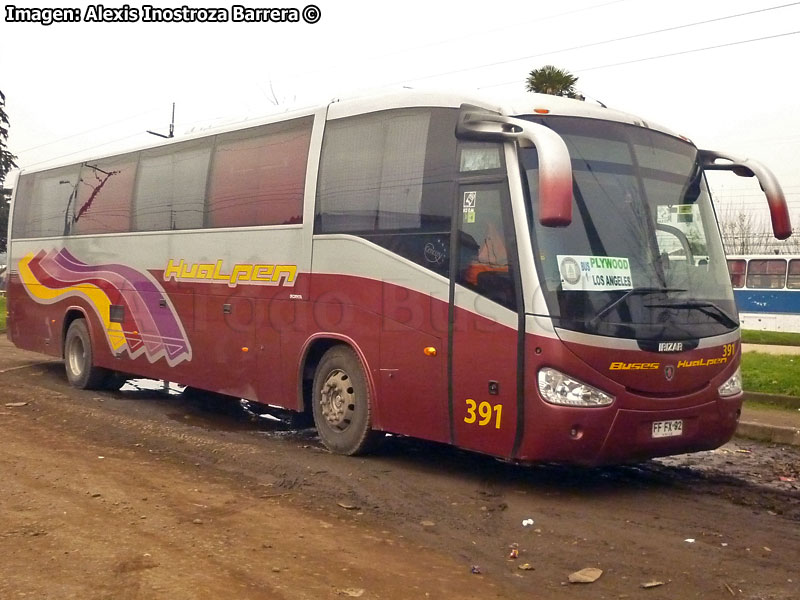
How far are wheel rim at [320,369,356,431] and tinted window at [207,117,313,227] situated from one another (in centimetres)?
170

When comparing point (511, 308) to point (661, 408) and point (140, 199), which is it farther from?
point (140, 199)

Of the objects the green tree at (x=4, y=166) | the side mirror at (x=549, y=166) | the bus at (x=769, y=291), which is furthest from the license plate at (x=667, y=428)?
the green tree at (x=4, y=166)

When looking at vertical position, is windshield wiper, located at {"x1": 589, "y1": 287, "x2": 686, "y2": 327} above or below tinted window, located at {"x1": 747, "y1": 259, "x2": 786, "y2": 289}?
below

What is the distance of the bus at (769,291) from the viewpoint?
32281mm

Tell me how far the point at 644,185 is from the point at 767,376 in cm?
793

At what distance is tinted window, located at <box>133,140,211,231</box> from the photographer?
1145cm

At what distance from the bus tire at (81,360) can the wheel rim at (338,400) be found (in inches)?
233

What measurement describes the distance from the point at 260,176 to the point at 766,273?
26.7 m

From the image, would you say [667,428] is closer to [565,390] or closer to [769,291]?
[565,390]

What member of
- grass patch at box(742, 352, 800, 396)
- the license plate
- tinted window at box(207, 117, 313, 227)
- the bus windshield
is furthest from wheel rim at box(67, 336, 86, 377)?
grass patch at box(742, 352, 800, 396)

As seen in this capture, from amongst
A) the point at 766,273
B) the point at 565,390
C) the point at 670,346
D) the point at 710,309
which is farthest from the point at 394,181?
the point at 766,273

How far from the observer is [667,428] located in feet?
24.7

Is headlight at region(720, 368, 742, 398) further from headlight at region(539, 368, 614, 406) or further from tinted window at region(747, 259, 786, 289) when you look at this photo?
tinted window at region(747, 259, 786, 289)

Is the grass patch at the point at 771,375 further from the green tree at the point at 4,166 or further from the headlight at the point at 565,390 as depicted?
the green tree at the point at 4,166
